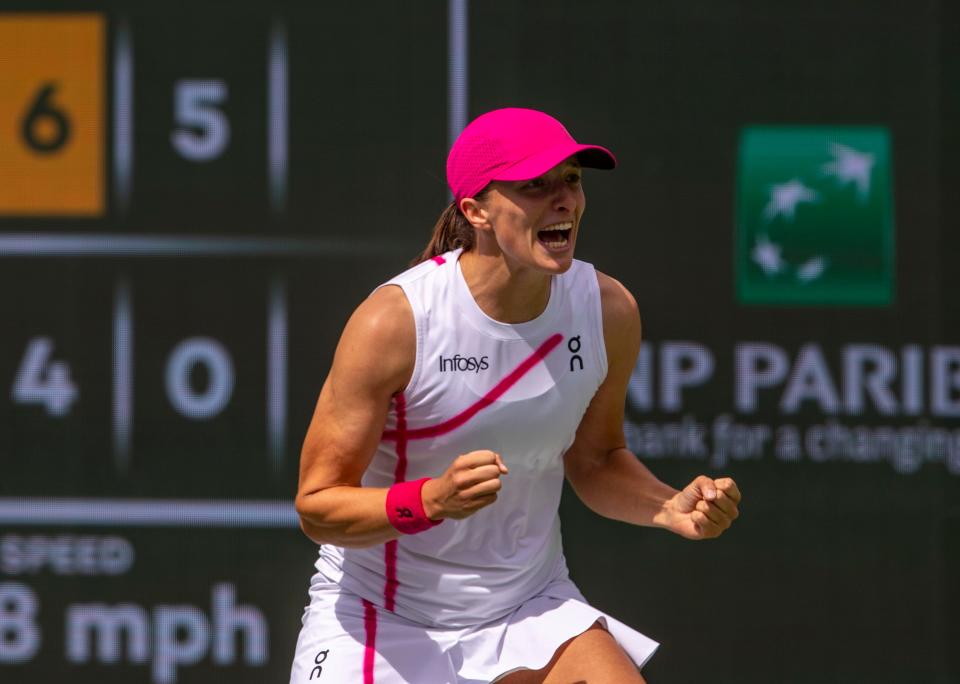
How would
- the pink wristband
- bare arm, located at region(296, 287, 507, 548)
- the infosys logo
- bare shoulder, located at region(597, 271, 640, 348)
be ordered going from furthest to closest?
bare shoulder, located at region(597, 271, 640, 348)
the infosys logo
bare arm, located at region(296, 287, 507, 548)
the pink wristband

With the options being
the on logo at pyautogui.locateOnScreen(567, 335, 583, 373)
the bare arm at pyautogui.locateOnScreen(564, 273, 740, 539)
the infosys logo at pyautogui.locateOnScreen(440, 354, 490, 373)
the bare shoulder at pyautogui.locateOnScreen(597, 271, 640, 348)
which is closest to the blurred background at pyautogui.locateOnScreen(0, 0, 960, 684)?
the bare arm at pyautogui.locateOnScreen(564, 273, 740, 539)

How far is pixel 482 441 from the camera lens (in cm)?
282

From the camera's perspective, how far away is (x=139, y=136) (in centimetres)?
427

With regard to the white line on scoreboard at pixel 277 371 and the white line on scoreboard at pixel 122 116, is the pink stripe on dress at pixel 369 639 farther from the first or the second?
the white line on scoreboard at pixel 122 116

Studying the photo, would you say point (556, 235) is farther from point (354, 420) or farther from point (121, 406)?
point (121, 406)

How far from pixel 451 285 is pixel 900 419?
1.85 m

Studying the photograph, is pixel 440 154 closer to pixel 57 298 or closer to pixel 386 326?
pixel 57 298

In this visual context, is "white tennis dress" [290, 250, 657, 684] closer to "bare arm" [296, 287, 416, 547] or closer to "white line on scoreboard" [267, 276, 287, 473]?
"bare arm" [296, 287, 416, 547]

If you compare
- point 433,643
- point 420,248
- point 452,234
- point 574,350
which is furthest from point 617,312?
point 420,248

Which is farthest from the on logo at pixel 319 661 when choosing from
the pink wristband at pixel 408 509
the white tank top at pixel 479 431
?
the pink wristband at pixel 408 509

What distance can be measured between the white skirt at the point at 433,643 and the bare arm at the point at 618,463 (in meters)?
0.22

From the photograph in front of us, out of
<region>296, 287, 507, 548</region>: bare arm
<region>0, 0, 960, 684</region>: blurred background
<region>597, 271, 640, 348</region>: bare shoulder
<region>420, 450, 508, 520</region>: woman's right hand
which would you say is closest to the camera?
<region>420, 450, 508, 520</region>: woman's right hand

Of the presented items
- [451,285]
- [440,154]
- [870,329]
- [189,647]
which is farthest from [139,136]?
[870,329]

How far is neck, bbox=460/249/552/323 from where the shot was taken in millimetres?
2820
